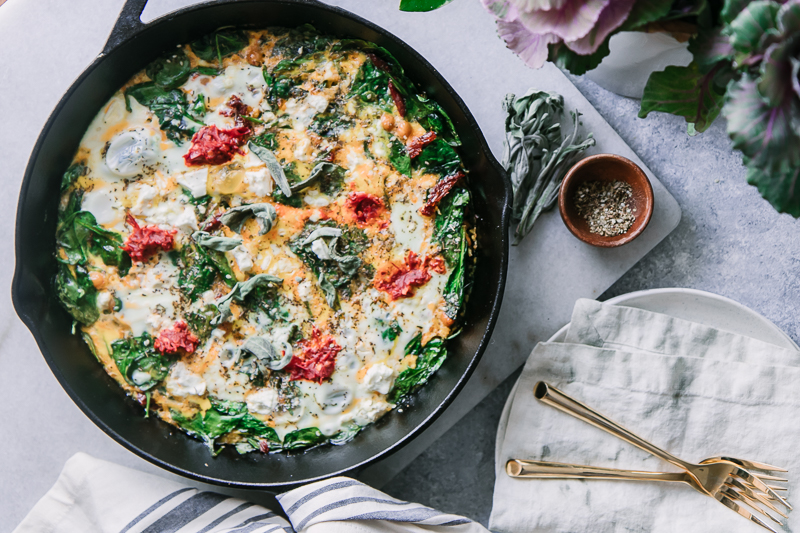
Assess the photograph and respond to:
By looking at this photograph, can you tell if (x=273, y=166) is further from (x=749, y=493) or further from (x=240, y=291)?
(x=749, y=493)

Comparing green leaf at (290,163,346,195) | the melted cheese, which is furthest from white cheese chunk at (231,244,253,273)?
green leaf at (290,163,346,195)

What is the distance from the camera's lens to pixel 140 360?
2803 millimetres

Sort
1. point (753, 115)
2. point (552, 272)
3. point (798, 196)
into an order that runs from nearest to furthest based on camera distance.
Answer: point (753, 115)
point (798, 196)
point (552, 272)

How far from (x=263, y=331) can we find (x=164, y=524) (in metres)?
0.94

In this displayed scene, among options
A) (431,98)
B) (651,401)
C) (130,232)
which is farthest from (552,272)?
(130,232)

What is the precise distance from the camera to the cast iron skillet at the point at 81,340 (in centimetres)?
255


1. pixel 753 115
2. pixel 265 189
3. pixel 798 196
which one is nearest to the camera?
pixel 753 115

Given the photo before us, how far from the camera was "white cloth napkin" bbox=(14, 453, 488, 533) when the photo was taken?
8.80ft

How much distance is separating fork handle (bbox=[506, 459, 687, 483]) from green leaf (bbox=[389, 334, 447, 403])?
55 centimetres

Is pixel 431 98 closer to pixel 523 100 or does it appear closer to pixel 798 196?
pixel 523 100

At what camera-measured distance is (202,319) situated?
2.79m

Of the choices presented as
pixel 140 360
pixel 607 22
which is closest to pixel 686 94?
pixel 607 22

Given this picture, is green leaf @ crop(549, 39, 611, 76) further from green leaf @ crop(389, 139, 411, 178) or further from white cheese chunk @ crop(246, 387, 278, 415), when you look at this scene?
white cheese chunk @ crop(246, 387, 278, 415)

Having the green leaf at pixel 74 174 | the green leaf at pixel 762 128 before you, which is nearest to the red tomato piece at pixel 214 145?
the green leaf at pixel 74 174
